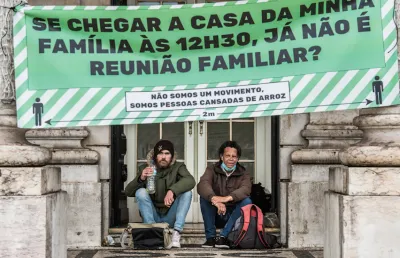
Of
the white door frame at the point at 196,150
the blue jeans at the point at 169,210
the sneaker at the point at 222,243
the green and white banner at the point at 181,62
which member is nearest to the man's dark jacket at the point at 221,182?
the blue jeans at the point at 169,210

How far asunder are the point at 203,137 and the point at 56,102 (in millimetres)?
3447

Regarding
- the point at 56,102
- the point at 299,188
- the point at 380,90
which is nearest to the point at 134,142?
the point at 299,188

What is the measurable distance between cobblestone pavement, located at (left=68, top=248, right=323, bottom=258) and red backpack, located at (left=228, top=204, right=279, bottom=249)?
12cm

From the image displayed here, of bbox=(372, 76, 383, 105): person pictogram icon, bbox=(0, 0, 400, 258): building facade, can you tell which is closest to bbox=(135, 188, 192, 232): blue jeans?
bbox=(0, 0, 400, 258): building facade

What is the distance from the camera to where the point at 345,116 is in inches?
390

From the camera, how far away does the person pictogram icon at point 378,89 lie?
720cm

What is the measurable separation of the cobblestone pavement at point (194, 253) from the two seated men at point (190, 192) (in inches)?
10.9

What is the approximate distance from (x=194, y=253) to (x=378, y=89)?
9.79 feet

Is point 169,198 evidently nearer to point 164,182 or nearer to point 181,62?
point 164,182

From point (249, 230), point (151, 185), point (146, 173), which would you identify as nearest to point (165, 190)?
point (151, 185)

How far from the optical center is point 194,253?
9.05 meters

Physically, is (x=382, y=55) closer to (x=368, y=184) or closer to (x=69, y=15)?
(x=368, y=184)

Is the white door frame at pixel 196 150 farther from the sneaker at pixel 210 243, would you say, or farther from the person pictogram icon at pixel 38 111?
the person pictogram icon at pixel 38 111

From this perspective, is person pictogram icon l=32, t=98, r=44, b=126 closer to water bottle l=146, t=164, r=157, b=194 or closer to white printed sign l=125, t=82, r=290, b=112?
white printed sign l=125, t=82, r=290, b=112
